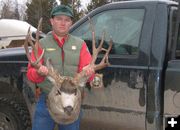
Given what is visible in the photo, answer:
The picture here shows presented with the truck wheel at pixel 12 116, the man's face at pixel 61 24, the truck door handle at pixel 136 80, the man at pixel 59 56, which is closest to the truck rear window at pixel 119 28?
the truck door handle at pixel 136 80

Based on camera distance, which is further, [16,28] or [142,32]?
[16,28]

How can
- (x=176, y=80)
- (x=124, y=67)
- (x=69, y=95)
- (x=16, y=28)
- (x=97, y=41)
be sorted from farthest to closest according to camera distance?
(x=16, y=28), (x=97, y=41), (x=124, y=67), (x=176, y=80), (x=69, y=95)

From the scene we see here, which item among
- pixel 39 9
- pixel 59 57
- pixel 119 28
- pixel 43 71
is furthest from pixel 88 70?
pixel 39 9

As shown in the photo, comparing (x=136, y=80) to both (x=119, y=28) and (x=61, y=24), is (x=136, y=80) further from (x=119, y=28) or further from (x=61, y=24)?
(x=61, y=24)

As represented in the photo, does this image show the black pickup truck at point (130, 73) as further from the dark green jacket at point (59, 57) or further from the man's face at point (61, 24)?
the man's face at point (61, 24)

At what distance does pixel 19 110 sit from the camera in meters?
5.48

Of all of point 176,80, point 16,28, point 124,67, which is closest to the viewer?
point 176,80

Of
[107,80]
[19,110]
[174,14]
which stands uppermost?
[174,14]

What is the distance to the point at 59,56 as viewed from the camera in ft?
13.4

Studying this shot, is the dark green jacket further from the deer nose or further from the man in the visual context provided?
the deer nose

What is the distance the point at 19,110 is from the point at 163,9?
215 cm

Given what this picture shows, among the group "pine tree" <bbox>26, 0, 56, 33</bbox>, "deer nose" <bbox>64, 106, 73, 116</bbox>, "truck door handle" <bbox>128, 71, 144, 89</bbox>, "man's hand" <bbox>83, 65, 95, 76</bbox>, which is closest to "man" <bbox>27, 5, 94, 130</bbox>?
"man's hand" <bbox>83, 65, 95, 76</bbox>

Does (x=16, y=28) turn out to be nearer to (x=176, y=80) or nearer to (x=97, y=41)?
(x=97, y=41)

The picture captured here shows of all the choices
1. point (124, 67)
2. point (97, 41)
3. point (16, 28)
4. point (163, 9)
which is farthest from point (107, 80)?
point (16, 28)
